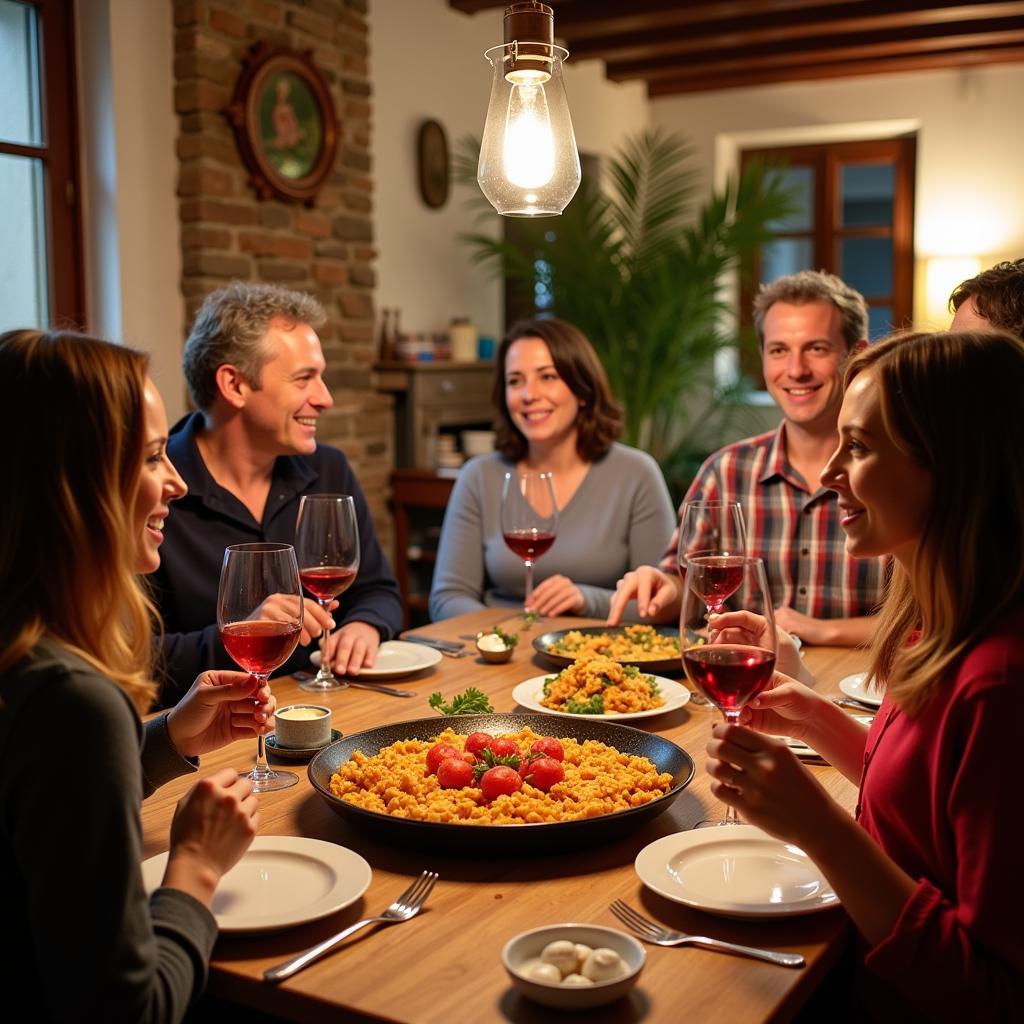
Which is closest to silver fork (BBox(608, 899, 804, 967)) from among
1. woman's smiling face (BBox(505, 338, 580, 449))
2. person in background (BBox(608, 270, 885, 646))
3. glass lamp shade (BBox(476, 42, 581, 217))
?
glass lamp shade (BBox(476, 42, 581, 217))

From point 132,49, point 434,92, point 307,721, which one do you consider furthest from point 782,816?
point 434,92

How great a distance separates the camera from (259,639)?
1477 mm

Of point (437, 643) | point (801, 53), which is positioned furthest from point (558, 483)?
point (801, 53)

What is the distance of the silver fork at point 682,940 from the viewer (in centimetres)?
111

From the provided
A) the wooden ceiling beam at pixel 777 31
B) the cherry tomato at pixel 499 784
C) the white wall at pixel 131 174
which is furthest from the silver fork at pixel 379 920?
the wooden ceiling beam at pixel 777 31

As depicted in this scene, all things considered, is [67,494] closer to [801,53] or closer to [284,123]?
[284,123]

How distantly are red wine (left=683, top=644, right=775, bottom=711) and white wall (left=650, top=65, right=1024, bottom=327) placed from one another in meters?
5.54

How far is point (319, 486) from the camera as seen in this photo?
2.81 metres

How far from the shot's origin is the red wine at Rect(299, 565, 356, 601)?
6.68ft

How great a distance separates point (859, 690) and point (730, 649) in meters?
0.77

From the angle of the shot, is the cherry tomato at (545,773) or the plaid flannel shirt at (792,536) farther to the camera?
the plaid flannel shirt at (792,536)

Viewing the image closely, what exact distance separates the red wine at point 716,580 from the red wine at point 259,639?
0.51m

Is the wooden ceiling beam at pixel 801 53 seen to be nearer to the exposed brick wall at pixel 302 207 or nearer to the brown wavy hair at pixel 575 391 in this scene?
the exposed brick wall at pixel 302 207

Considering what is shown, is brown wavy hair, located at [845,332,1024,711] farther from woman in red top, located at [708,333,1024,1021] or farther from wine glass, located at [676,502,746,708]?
wine glass, located at [676,502,746,708]
